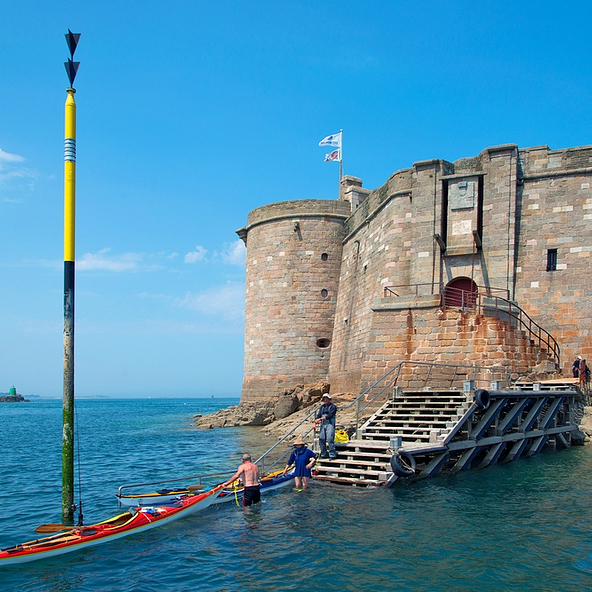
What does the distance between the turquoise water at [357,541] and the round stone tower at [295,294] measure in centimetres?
1525

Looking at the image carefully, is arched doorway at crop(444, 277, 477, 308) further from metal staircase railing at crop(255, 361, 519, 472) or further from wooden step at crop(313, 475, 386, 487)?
wooden step at crop(313, 475, 386, 487)

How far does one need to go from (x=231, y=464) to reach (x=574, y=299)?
37.8ft

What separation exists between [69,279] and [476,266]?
14.7 metres

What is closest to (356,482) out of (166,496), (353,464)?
(353,464)

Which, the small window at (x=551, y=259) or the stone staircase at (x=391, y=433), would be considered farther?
the small window at (x=551, y=259)

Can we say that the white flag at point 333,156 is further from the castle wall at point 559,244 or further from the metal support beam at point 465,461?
the metal support beam at point 465,461

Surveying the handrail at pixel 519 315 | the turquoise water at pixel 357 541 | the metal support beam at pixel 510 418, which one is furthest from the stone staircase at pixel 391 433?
the handrail at pixel 519 315

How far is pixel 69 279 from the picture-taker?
32.7 feet

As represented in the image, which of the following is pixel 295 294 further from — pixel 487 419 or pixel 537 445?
pixel 487 419

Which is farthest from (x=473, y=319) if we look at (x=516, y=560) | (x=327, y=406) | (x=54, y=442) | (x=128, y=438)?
(x=54, y=442)

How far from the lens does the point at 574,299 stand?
20000 mm

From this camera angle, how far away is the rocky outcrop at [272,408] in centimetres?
2678

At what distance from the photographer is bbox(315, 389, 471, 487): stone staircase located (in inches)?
501

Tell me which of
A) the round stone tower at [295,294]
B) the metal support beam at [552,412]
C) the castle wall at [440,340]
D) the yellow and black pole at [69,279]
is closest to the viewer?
the yellow and black pole at [69,279]
